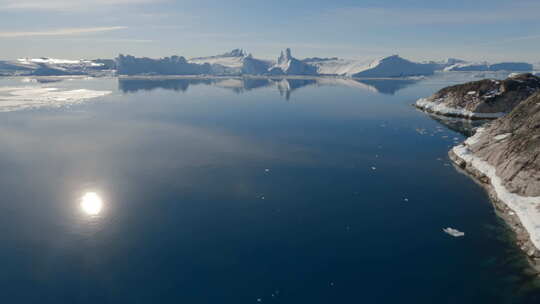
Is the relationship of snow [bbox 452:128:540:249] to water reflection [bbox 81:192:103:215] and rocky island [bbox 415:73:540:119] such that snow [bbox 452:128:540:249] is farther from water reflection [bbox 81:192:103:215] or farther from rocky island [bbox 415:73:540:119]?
rocky island [bbox 415:73:540:119]

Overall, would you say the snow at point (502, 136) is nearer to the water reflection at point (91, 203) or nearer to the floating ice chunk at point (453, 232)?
the floating ice chunk at point (453, 232)

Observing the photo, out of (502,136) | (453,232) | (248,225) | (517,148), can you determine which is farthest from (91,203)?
(502,136)

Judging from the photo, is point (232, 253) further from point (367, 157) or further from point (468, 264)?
point (367, 157)

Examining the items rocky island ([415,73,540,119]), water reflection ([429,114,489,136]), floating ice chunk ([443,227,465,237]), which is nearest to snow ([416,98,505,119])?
rocky island ([415,73,540,119])

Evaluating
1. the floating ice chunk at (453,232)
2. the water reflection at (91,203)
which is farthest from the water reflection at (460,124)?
the water reflection at (91,203)

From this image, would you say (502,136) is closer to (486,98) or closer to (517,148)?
(517,148)

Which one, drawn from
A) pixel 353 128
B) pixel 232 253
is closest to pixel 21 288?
pixel 232 253
